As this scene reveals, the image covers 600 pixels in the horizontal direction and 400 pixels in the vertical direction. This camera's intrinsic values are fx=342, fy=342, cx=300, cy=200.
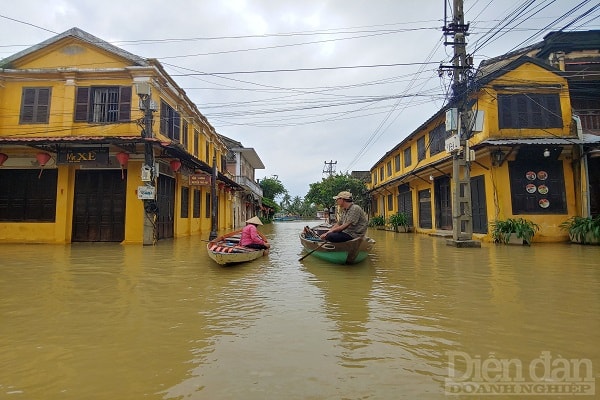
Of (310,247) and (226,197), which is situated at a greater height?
(226,197)

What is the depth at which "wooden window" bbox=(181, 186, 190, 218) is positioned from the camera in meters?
16.3

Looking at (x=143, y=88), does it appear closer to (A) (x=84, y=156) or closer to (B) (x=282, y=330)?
(A) (x=84, y=156)

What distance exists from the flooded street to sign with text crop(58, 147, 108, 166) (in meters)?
5.76

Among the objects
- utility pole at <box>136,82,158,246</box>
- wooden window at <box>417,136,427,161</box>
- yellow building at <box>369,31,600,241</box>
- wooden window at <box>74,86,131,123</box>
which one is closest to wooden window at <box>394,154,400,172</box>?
wooden window at <box>417,136,427,161</box>

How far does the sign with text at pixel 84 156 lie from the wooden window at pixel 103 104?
147 centimetres

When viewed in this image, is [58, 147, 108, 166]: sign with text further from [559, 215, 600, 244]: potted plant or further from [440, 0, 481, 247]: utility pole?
[559, 215, 600, 244]: potted plant

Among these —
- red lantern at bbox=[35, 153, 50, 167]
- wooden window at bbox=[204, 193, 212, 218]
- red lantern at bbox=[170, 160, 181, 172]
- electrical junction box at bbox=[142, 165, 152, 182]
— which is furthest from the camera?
wooden window at bbox=[204, 193, 212, 218]

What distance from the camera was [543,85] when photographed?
12.6 metres

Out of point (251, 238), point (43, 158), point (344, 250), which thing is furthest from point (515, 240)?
point (43, 158)

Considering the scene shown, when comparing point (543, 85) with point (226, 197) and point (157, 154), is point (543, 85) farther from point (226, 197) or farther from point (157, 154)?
point (226, 197)

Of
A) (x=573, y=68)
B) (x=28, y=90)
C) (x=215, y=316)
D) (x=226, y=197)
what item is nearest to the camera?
(x=215, y=316)

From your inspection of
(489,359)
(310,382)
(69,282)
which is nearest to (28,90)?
(69,282)

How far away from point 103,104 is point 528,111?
51.8ft

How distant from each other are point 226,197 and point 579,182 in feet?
66.5
